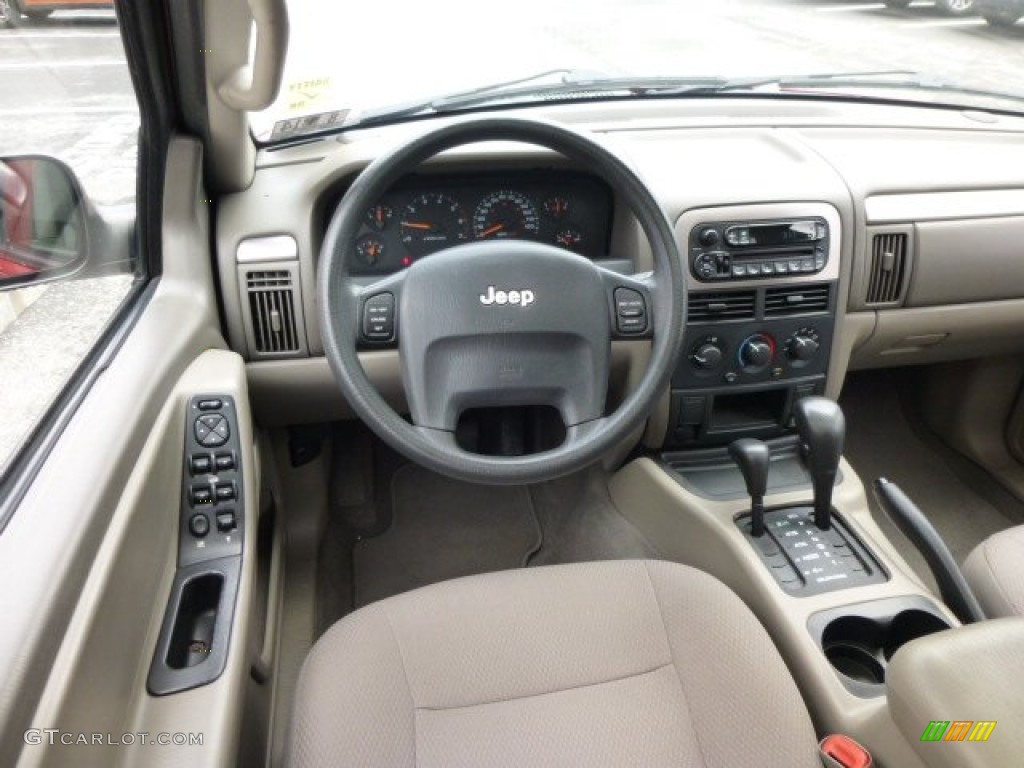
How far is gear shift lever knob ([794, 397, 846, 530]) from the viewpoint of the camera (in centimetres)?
156

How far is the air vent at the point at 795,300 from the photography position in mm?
1755

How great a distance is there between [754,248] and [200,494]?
1.16 m

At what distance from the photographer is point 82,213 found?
1.41 meters

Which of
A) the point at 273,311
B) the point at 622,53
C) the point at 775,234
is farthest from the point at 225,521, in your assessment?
the point at 622,53

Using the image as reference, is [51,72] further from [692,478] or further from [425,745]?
[692,478]

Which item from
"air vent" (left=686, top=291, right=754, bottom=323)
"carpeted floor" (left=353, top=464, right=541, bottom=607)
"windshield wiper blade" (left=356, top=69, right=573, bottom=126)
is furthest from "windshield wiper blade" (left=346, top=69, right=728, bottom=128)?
"carpeted floor" (left=353, top=464, right=541, bottom=607)

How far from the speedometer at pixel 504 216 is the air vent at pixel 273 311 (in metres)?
0.42

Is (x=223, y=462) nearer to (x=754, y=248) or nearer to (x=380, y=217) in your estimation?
(x=380, y=217)

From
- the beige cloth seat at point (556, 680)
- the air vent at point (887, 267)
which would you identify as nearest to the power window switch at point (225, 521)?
the beige cloth seat at point (556, 680)

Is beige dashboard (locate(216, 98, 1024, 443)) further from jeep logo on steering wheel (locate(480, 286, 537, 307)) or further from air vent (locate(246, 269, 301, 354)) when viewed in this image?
jeep logo on steering wheel (locate(480, 286, 537, 307))

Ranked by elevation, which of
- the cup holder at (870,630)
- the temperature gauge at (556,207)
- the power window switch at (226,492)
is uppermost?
the temperature gauge at (556,207)

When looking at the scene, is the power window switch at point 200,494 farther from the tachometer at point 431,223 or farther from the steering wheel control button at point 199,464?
the tachometer at point 431,223

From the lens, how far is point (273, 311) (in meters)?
1.69

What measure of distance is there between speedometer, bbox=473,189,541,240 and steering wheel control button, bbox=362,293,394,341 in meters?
0.48
